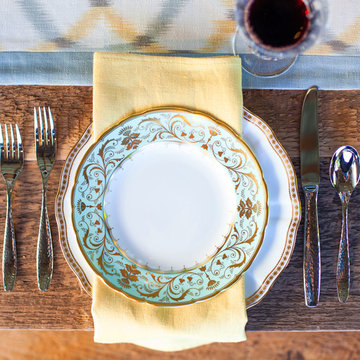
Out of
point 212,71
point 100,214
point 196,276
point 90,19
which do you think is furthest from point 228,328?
point 90,19

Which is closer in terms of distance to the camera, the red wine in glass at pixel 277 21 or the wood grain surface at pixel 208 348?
the red wine in glass at pixel 277 21

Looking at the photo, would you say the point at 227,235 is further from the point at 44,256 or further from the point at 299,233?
the point at 44,256

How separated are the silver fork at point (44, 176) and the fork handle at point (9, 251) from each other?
1.4 inches

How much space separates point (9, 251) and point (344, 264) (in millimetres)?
450

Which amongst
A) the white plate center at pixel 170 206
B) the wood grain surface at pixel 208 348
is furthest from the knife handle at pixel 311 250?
the wood grain surface at pixel 208 348

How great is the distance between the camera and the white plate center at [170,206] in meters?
0.47

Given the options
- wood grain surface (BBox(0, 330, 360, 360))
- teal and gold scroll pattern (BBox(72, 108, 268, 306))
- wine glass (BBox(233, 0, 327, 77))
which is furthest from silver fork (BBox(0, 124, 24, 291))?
wine glass (BBox(233, 0, 327, 77))

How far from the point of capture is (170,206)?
49 centimetres

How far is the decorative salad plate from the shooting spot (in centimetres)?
45

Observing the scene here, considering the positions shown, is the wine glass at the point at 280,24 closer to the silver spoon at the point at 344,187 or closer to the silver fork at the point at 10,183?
the silver spoon at the point at 344,187

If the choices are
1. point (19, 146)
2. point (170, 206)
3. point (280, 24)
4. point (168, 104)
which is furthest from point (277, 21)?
point (19, 146)

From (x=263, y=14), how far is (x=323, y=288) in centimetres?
37

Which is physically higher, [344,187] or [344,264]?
[344,187]

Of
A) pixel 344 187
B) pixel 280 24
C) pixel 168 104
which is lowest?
pixel 344 187
